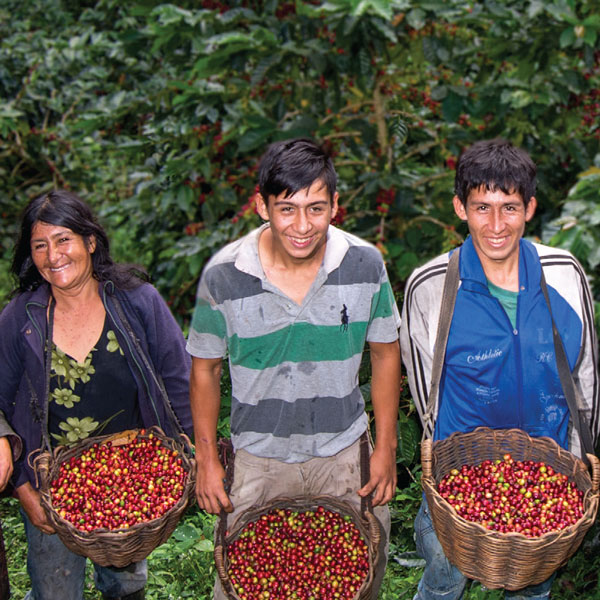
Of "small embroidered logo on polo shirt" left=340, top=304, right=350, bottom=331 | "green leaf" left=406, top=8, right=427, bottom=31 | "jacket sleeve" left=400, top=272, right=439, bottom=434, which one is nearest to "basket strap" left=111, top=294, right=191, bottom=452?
"small embroidered logo on polo shirt" left=340, top=304, right=350, bottom=331

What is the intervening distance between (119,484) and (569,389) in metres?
1.53

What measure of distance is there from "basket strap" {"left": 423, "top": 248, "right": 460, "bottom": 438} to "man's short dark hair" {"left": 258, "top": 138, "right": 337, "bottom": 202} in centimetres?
47

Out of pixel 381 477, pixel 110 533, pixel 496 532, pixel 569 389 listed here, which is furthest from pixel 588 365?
pixel 110 533

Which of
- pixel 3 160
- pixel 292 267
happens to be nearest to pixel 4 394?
pixel 292 267

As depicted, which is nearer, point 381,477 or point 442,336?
point 442,336

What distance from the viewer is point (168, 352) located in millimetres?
2566

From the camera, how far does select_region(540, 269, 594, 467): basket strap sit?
2.21 metres

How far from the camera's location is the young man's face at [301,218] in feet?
7.00

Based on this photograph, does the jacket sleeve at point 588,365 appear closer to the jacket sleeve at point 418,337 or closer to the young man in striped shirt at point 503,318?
the young man in striped shirt at point 503,318

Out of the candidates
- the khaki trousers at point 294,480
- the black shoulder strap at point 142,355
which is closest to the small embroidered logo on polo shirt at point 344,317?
the khaki trousers at point 294,480

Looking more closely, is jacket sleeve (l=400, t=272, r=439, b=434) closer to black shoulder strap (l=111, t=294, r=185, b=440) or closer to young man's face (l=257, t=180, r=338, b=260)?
young man's face (l=257, t=180, r=338, b=260)

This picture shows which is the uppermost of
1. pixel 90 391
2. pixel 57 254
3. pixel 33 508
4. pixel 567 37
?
pixel 567 37

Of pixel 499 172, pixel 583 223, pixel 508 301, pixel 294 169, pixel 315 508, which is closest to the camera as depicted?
pixel 294 169

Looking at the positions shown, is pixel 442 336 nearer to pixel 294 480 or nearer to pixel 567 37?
pixel 294 480
